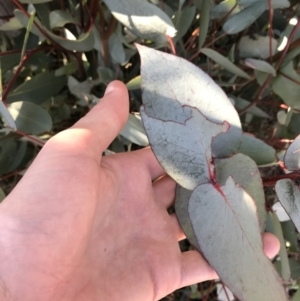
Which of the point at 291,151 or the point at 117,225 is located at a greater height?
the point at 291,151

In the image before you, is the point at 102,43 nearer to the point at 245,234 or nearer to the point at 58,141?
the point at 58,141

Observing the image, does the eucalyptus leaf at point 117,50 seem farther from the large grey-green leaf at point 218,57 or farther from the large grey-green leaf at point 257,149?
the large grey-green leaf at point 257,149

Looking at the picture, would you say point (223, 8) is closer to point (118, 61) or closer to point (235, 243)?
point (118, 61)

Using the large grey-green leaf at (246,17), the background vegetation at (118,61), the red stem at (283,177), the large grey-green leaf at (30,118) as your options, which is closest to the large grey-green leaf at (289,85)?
the background vegetation at (118,61)

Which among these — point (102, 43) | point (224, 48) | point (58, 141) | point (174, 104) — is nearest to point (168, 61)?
point (174, 104)

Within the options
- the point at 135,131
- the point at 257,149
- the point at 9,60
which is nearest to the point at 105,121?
the point at 135,131

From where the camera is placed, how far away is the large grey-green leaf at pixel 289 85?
2.41 ft

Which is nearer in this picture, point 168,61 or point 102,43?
point 168,61

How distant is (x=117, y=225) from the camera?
2.13 feet

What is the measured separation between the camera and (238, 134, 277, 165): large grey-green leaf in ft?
1.92

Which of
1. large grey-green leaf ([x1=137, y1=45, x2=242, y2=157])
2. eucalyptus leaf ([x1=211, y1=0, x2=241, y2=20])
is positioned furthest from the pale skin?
eucalyptus leaf ([x1=211, y1=0, x2=241, y2=20])

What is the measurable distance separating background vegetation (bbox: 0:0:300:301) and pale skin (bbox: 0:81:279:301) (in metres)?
0.08

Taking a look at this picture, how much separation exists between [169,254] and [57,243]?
0.21 meters

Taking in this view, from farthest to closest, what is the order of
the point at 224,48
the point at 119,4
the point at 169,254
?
1. the point at 224,48
2. the point at 169,254
3. the point at 119,4
